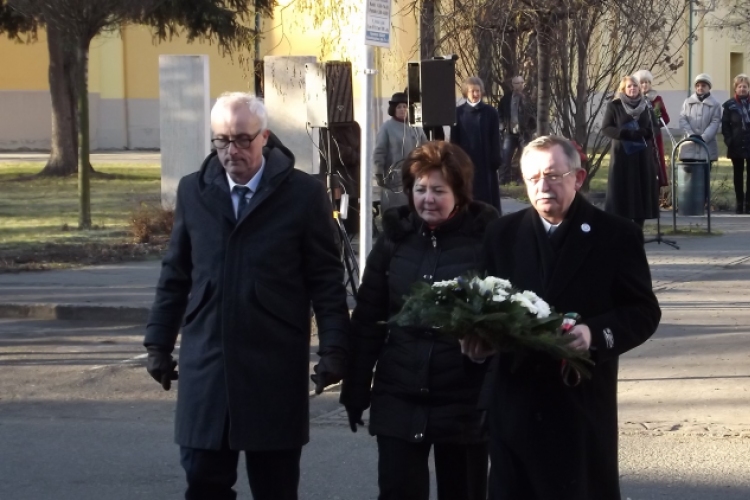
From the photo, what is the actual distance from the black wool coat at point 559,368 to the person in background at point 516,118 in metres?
16.3

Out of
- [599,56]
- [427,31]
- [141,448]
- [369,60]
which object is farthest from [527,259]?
[599,56]

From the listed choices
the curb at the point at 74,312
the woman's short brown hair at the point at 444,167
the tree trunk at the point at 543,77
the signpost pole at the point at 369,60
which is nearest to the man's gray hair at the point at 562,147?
the woman's short brown hair at the point at 444,167

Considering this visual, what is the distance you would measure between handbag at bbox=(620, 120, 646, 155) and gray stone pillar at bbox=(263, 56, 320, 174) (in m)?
3.40

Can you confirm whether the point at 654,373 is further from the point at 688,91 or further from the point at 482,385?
the point at 688,91

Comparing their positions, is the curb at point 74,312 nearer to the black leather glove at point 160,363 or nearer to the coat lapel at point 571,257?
the black leather glove at point 160,363

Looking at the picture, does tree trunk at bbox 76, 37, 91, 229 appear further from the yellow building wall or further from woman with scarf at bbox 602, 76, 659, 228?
the yellow building wall

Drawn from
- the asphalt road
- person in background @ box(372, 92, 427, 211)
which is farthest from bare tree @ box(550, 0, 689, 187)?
the asphalt road

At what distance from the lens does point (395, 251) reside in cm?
462

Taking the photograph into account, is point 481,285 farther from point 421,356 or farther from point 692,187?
point 692,187

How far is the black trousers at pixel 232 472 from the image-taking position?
14.1 feet

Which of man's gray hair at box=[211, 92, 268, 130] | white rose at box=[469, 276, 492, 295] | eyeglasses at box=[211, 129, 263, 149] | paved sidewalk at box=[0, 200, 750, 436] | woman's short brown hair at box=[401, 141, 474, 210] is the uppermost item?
man's gray hair at box=[211, 92, 268, 130]

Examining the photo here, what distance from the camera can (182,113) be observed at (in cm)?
1764

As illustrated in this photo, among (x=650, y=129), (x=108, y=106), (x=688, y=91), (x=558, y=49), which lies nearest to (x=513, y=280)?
(x=650, y=129)

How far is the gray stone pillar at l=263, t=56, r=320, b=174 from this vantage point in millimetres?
13641
